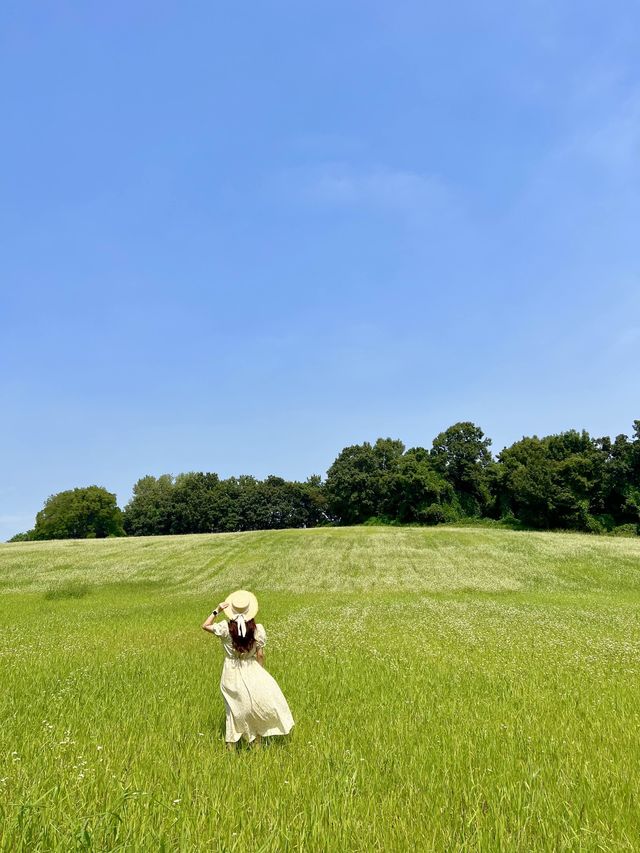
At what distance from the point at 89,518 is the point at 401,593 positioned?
106757 mm

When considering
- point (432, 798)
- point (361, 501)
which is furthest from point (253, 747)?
point (361, 501)

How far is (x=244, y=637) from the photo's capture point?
23.7 feet

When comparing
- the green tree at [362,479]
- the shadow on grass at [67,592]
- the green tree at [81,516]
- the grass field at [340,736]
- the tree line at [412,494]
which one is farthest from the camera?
the green tree at [81,516]

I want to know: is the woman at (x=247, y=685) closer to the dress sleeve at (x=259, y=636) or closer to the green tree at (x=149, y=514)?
the dress sleeve at (x=259, y=636)

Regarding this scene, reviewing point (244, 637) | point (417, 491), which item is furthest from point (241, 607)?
point (417, 491)

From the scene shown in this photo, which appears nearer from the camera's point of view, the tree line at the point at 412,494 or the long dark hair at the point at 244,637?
the long dark hair at the point at 244,637

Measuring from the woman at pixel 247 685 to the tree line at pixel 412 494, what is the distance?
76.7 m

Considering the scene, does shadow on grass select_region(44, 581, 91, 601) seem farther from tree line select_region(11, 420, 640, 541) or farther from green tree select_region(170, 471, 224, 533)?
green tree select_region(170, 471, 224, 533)

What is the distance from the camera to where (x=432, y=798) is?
4.84 meters

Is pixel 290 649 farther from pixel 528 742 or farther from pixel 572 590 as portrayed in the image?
pixel 572 590

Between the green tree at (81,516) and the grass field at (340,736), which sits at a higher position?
the green tree at (81,516)

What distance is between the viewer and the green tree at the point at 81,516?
120125 millimetres

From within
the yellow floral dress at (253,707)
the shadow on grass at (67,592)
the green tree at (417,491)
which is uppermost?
the green tree at (417,491)

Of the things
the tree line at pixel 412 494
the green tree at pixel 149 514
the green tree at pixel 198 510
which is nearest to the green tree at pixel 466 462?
the tree line at pixel 412 494
